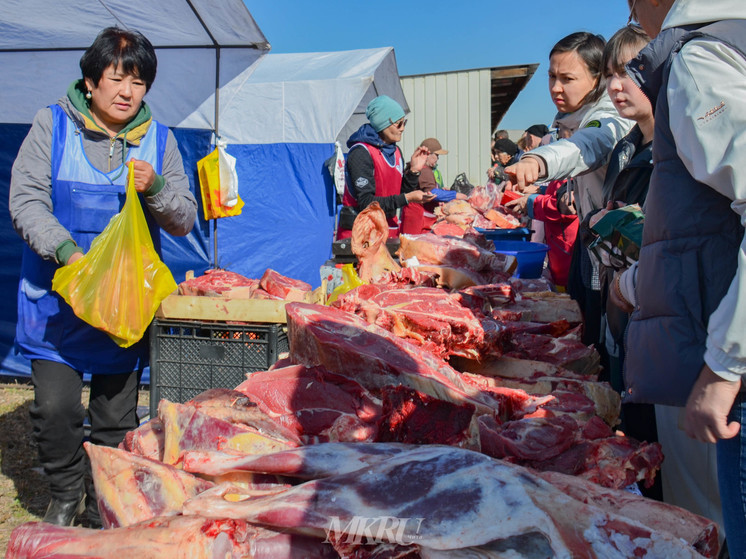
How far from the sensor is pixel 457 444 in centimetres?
156

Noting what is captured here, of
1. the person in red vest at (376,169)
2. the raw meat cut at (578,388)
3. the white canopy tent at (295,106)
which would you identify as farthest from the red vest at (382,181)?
the raw meat cut at (578,388)

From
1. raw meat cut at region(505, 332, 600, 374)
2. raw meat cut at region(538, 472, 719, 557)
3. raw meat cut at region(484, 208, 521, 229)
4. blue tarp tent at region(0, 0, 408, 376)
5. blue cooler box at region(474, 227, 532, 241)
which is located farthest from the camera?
raw meat cut at region(484, 208, 521, 229)

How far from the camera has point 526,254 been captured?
4148 mm

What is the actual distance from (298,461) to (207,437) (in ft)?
0.97

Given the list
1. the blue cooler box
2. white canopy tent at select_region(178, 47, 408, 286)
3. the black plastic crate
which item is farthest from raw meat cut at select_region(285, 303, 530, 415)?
white canopy tent at select_region(178, 47, 408, 286)

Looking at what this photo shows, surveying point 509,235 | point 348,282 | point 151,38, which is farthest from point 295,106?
point 348,282

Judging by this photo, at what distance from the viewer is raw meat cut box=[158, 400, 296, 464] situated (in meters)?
1.45

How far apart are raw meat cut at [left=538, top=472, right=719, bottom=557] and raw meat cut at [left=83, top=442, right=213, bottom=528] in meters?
0.84

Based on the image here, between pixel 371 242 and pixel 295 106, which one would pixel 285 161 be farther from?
pixel 371 242

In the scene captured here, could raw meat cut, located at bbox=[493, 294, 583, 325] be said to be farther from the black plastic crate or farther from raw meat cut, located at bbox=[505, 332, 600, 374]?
the black plastic crate

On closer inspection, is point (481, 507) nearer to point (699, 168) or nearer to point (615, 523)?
point (615, 523)

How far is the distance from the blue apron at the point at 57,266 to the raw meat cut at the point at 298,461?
2059 mm

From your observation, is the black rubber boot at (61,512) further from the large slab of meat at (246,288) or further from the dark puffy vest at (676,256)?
the dark puffy vest at (676,256)

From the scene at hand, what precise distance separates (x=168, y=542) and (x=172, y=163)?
2776 millimetres
